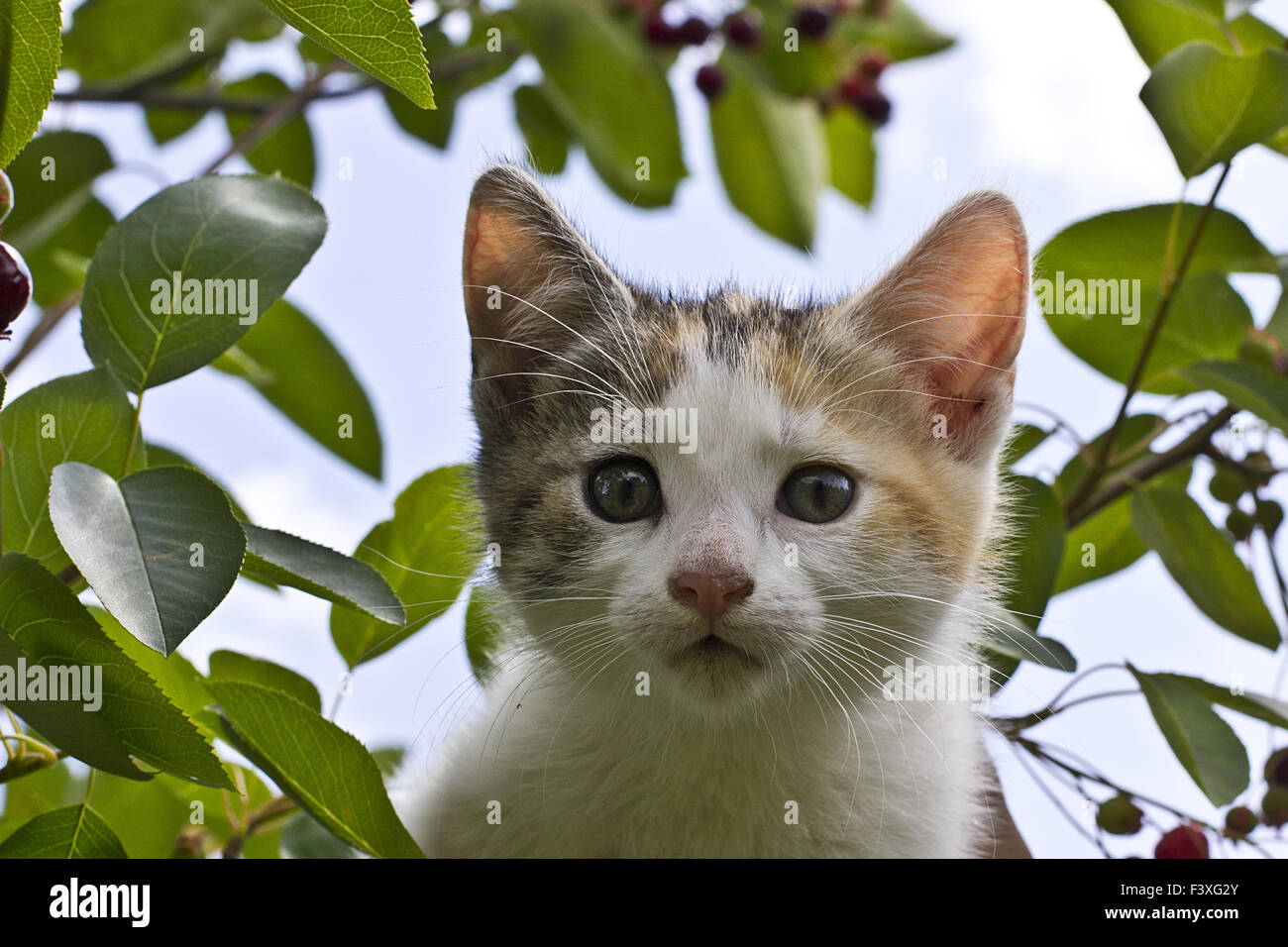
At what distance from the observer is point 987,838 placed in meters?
2.07

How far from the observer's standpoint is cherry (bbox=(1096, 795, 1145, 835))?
6.06 ft

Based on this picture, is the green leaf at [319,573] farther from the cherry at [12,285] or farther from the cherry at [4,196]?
the cherry at [4,196]

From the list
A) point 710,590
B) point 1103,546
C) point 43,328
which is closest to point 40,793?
point 43,328

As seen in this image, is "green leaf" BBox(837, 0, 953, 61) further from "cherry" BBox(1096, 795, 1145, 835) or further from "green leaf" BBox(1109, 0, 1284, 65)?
"cherry" BBox(1096, 795, 1145, 835)

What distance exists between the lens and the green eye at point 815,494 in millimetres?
1823

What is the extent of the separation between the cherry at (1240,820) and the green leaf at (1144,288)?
0.71 m

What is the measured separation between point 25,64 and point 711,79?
1754 mm

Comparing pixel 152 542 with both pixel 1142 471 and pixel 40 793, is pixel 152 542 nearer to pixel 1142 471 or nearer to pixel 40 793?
pixel 40 793

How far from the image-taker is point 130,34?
257 cm

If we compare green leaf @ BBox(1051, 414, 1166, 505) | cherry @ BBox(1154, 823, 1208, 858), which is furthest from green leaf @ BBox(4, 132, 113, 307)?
cherry @ BBox(1154, 823, 1208, 858)

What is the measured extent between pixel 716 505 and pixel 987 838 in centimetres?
86

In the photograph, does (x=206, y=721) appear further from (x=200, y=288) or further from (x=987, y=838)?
(x=987, y=838)

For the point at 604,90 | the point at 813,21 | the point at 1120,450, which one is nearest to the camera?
the point at 1120,450

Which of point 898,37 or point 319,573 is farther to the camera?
point 898,37
